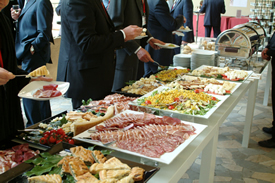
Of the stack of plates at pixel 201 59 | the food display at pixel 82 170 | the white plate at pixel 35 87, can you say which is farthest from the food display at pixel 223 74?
the food display at pixel 82 170

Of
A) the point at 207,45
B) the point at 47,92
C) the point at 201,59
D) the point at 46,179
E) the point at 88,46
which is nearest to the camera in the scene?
the point at 46,179

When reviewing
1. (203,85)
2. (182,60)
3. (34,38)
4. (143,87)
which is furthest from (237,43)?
(34,38)

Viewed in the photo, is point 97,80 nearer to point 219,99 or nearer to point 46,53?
point 219,99

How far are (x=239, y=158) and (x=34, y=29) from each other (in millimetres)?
2373

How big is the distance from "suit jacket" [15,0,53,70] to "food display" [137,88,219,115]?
4.88 ft

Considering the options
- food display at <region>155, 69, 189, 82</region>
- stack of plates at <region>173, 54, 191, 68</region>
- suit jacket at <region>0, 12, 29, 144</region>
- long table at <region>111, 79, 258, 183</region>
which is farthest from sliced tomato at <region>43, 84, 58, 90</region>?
stack of plates at <region>173, 54, 191, 68</region>

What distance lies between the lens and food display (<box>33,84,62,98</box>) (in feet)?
3.89

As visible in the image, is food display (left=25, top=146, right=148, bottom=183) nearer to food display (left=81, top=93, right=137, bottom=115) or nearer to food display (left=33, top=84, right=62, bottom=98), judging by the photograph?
food display (left=33, top=84, right=62, bottom=98)

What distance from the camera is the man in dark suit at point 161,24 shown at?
10.8 feet

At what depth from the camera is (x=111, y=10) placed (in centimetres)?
245

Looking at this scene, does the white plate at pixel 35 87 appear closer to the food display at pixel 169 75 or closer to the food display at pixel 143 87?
the food display at pixel 143 87

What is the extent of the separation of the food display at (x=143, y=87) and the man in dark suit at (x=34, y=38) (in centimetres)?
118

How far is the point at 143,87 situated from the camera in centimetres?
201

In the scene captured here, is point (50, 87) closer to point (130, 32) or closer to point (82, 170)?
point (82, 170)
